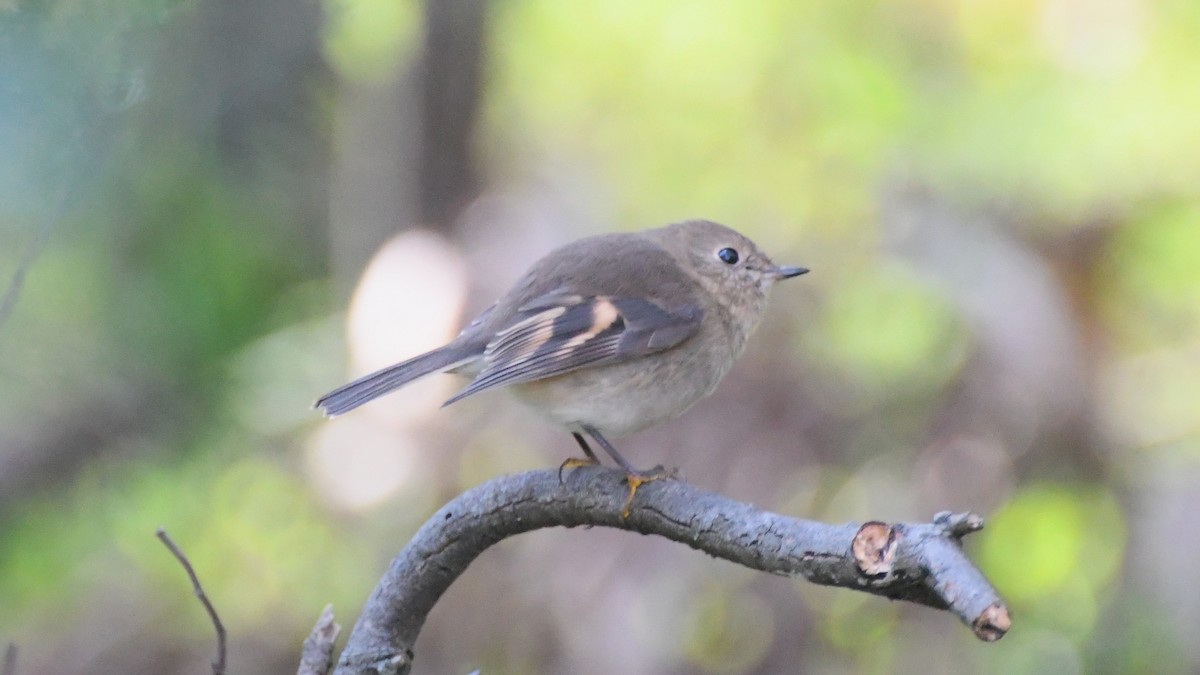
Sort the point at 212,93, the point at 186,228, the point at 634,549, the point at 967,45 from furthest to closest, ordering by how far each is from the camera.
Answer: the point at 967,45 → the point at 634,549 → the point at 186,228 → the point at 212,93

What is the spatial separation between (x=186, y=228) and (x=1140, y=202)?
4.45m

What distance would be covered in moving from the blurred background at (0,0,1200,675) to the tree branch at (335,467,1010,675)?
1.46 metres

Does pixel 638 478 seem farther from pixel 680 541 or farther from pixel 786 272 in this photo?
pixel 786 272

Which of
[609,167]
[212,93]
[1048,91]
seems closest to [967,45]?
[1048,91]

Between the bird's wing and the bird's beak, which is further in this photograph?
the bird's beak

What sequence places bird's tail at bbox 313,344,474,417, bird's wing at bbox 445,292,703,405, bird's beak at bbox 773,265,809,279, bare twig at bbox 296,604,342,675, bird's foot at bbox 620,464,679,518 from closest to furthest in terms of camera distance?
bare twig at bbox 296,604,342,675 < bird's foot at bbox 620,464,679,518 < bird's tail at bbox 313,344,474,417 < bird's wing at bbox 445,292,703,405 < bird's beak at bbox 773,265,809,279

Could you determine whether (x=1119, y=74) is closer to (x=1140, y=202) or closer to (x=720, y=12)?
(x=1140, y=202)

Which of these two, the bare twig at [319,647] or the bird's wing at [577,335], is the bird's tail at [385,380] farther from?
the bare twig at [319,647]

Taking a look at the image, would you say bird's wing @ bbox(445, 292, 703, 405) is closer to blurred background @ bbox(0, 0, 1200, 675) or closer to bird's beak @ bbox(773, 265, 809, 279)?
bird's beak @ bbox(773, 265, 809, 279)

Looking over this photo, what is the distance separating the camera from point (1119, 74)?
20.9ft

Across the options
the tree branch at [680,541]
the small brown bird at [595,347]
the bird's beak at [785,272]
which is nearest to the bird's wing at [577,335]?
the small brown bird at [595,347]

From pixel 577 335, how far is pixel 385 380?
524mm

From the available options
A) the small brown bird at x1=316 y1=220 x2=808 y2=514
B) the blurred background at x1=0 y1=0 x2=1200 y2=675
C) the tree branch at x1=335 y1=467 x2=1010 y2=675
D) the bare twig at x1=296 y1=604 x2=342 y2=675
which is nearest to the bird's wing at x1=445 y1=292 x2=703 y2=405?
the small brown bird at x1=316 y1=220 x2=808 y2=514

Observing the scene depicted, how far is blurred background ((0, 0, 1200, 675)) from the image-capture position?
187 inches
